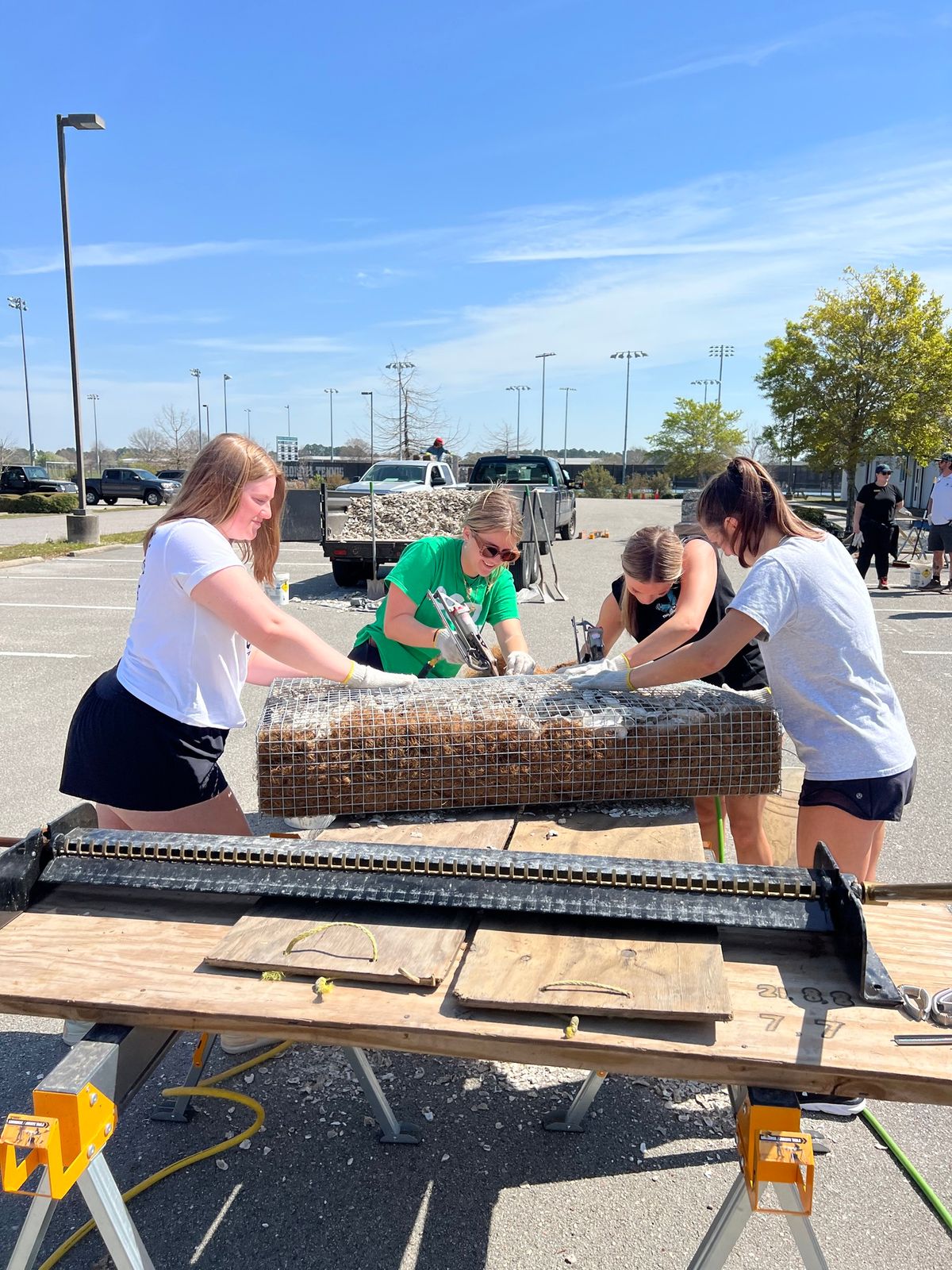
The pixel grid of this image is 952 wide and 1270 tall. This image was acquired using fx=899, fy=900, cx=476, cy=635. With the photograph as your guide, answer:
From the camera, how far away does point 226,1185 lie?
222 centimetres

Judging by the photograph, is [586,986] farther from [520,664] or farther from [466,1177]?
[520,664]

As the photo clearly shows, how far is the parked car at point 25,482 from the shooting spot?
38.8 meters

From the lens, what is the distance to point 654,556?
3.08m

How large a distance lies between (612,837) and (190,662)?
1103mm

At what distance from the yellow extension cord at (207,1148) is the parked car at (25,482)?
40.2 metres

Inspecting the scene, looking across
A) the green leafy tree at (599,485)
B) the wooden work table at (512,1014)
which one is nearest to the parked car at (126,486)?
the green leafy tree at (599,485)

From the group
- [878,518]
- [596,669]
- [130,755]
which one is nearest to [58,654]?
[130,755]

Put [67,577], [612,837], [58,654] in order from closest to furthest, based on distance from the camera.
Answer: [612,837]
[58,654]
[67,577]

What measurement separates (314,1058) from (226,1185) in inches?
22.0

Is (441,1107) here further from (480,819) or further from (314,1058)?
(480,819)

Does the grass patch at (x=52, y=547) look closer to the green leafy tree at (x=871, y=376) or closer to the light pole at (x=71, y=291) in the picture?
the light pole at (x=71, y=291)

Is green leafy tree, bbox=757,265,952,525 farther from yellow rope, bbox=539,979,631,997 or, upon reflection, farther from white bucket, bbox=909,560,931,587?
yellow rope, bbox=539,979,631,997

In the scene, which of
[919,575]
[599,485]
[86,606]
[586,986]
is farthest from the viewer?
[599,485]

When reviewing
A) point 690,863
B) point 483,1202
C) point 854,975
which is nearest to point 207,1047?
point 483,1202
